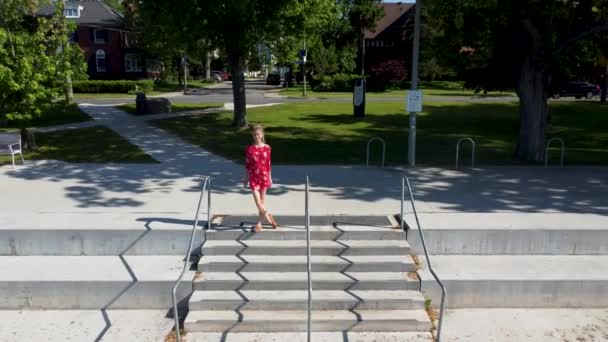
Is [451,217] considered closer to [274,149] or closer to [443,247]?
[443,247]

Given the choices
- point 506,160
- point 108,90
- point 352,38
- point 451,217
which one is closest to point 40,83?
point 451,217

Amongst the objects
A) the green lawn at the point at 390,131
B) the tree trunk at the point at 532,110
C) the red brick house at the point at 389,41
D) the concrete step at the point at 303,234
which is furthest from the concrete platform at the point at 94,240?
the red brick house at the point at 389,41

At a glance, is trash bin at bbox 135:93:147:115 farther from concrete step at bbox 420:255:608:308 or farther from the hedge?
concrete step at bbox 420:255:608:308

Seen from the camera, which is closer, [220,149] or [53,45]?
[220,149]

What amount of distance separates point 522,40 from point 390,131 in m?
8.08

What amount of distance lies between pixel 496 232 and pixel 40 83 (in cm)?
1274

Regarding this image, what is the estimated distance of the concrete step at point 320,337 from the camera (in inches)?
264

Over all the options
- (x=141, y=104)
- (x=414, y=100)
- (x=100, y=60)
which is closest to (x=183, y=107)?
(x=141, y=104)

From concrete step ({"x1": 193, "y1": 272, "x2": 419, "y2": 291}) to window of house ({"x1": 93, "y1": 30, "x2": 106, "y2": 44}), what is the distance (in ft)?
182

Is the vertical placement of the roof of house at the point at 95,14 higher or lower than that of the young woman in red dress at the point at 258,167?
higher

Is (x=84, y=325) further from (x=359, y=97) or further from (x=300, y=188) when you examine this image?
(x=359, y=97)

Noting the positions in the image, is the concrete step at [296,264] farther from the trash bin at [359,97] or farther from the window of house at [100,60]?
the window of house at [100,60]

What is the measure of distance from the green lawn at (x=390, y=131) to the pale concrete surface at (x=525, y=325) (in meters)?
7.66

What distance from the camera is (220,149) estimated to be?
1688 centimetres
